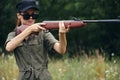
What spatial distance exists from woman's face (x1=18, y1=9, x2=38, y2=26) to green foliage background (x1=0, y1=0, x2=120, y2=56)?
16.0 metres

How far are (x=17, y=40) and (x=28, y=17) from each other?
0.31 m

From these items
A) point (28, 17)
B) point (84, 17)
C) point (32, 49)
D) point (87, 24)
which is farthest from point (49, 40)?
point (84, 17)

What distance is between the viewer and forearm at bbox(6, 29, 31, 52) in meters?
5.91

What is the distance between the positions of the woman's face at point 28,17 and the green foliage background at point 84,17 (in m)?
16.0

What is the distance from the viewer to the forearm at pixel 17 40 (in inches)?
233

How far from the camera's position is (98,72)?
950cm

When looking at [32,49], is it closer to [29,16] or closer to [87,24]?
[29,16]

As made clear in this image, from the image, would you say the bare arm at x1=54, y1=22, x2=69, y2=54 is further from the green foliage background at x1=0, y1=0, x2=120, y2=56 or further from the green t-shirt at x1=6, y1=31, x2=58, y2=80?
the green foliage background at x1=0, y1=0, x2=120, y2=56

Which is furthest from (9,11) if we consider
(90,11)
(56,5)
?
(90,11)

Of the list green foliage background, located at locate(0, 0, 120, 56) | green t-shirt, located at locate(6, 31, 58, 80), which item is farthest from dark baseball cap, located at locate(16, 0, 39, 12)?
green foliage background, located at locate(0, 0, 120, 56)

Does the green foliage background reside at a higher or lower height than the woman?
lower

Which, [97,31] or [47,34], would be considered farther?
[97,31]

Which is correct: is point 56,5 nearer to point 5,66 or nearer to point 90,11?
point 90,11

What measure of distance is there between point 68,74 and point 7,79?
103cm
